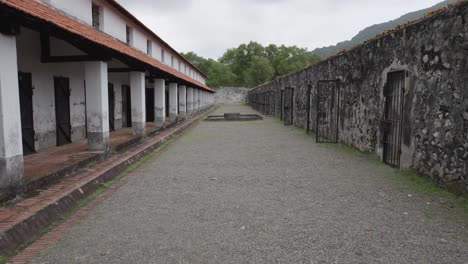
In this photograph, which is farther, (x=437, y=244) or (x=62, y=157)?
(x=62, y=157)

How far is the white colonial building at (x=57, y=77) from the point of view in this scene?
4113 mm

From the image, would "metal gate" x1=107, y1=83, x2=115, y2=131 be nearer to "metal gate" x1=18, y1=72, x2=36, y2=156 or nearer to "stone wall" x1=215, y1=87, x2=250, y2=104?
"metal gate" x1=18, y1=72, x2=36, y2=156

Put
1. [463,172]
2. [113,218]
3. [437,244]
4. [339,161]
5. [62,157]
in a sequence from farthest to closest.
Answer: [339,161] < [62,157] < [463,172] < [113,218] < [437,244]

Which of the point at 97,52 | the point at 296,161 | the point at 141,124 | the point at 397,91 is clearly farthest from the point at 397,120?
the point at 141,124

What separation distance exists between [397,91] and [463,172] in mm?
2797

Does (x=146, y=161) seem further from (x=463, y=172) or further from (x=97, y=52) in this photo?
(x=463, y=172)

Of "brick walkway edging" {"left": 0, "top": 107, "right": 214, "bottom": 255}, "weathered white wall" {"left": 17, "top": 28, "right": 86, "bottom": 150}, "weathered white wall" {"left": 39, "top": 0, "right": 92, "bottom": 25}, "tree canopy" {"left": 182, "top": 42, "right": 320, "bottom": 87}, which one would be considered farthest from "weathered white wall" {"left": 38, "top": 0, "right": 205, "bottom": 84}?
"tree canopy" {"left": 182, "top": 42, "right": 320, "bottom": 87}

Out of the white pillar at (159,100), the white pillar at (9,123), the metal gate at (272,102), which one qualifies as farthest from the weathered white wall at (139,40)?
the metal gate at (272,102)

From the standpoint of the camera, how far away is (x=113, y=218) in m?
3.95

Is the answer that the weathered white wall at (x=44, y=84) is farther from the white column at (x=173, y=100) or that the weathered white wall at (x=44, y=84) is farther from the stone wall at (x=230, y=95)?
the stone wall at (x=230, y=95)

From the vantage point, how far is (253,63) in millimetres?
76250

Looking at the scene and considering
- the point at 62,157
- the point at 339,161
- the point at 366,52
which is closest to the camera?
the point at 62,157

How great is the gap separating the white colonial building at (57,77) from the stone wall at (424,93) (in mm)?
5917

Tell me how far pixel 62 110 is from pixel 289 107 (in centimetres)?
1183
